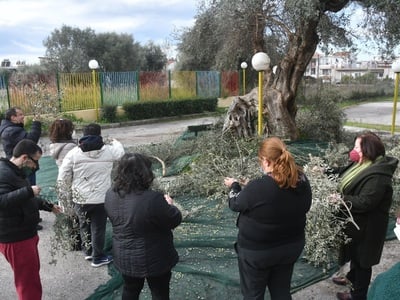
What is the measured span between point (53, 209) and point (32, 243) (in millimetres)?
376

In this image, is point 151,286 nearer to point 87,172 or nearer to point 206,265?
point 206,265

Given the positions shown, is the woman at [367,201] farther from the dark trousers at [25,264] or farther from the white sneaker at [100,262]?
the dark trousers at [25,264]

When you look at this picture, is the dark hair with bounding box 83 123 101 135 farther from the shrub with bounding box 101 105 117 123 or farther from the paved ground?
the shrub with bounding box 101 105 117 123

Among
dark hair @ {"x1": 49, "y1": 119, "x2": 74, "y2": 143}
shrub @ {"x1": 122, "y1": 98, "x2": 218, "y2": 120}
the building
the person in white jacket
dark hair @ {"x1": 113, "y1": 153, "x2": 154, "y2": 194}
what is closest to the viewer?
dark hair @ {"x1": 113, "y1": 153, "x2": 154, "y2": 194}

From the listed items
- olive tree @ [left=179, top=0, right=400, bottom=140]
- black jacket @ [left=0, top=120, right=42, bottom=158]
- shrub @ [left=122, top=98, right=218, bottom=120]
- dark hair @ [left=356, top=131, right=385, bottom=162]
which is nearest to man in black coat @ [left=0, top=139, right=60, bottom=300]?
black jacket @ [left=0, top=120, right=42, bottom=158]

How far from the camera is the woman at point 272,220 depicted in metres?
2.42

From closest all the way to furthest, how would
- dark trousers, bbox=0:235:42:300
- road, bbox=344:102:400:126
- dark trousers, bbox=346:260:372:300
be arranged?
dark trousers, bbox=0:235:42:300 < dark trousers, bbox=346:260:372:300 < road, bbox=344:102:400:126

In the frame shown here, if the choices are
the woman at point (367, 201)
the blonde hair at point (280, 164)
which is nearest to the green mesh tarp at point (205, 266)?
the woman at point (367, 201)

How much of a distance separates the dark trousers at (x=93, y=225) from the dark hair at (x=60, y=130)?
927 millimetres

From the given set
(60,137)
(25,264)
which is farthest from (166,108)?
(25,264)

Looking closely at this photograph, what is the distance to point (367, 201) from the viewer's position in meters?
3.01

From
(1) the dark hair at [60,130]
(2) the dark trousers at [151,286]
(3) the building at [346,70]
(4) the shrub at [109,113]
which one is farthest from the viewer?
(3) the building at [346,70]

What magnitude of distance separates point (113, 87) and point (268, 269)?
16918mm

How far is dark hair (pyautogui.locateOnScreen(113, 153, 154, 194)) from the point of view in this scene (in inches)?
99.6
